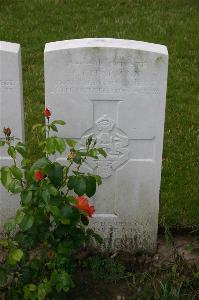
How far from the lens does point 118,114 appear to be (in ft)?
12.2

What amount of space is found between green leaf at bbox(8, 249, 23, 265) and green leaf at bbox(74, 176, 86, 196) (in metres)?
0.44

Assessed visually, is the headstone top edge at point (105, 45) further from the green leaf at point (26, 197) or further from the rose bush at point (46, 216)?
the green leaf at point (26, 197)

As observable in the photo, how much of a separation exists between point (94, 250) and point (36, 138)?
164 cm

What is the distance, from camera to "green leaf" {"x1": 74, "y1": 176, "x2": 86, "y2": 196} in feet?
10.6

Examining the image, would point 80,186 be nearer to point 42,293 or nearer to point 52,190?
point 52,190

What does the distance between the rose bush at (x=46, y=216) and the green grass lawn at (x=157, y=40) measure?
1.14 metres

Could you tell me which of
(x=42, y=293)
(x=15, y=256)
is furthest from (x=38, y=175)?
(x=42, y=293)

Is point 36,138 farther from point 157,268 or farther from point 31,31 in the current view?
point 31,31

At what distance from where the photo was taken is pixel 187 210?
4.45 meters

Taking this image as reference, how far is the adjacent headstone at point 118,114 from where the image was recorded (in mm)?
3566

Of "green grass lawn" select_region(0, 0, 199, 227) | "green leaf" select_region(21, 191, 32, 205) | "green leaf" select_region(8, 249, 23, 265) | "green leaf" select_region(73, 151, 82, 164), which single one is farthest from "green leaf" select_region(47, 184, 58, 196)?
"green grass lawn" select_region(0, 0, 199, 227)

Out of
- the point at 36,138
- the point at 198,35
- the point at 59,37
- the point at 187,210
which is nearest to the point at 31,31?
the point at 59,37

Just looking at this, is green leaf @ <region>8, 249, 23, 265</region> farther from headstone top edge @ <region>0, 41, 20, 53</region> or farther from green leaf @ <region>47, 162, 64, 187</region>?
headstone top edge @ <region>0, 41, 20, 53</region>

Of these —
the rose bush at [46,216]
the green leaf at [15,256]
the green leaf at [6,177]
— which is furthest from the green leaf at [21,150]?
the green leaf at [15,256]
